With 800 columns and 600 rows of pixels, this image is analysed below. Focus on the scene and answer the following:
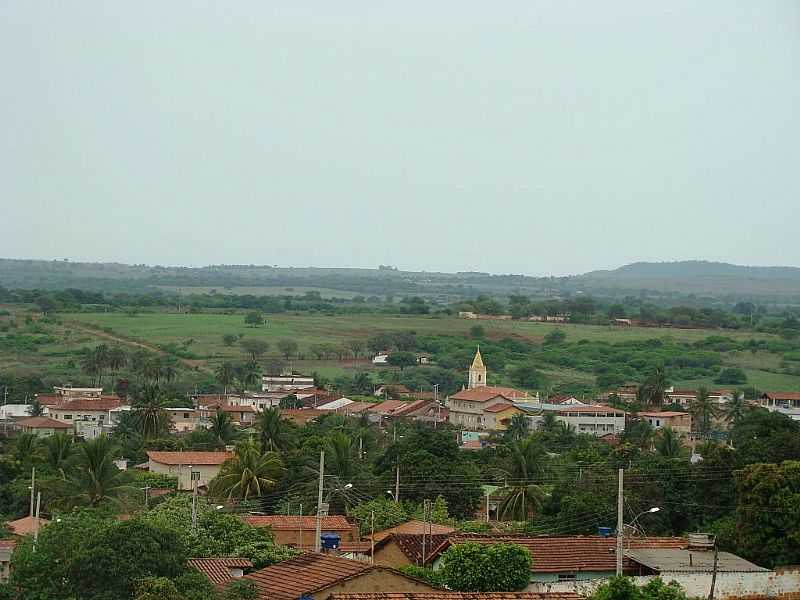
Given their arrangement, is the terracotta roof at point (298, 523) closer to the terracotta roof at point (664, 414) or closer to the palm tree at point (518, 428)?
the palm tree at point (518, 428)

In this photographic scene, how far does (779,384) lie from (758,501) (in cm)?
8689

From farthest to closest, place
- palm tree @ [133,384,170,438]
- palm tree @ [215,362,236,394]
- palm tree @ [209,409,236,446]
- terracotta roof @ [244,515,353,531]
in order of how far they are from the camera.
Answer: palm tree @ [215,362,236,394] < palm tree @ [133,384,170,438] < palm tree @ [209,409,236,446] < terracotta roof @ [244,515,353,531]

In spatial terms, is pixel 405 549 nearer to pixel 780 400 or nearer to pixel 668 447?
pixel 668 447

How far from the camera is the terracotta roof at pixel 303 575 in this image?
24172 mm

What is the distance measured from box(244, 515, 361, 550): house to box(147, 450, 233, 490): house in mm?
15844

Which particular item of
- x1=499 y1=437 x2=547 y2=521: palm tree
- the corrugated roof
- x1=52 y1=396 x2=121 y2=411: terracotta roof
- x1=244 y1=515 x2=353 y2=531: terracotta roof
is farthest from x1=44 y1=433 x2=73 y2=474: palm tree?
x1=52 y1=396 x2=121 y2=411: terracotta roof

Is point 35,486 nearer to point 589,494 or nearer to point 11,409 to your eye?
point 589,494

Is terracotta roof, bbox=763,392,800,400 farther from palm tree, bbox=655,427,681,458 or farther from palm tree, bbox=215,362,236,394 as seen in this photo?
palm tree, bbox=655,427,681,458

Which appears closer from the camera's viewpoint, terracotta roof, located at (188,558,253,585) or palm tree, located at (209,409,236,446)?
terracotta roof, located at (188,558,253,585)

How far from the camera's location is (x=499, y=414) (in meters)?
83.4

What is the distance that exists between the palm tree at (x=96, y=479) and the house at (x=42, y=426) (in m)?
28.5

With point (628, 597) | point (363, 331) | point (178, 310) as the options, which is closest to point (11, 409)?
point (628, 597)

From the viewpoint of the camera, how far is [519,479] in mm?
45812

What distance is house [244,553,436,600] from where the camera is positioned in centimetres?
2402
